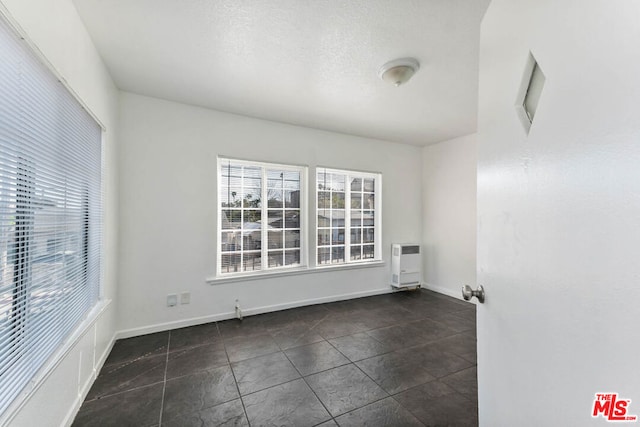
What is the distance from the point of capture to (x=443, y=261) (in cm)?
455

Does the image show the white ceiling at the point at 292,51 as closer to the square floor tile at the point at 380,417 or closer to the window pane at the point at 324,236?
the window pane at the point at 324,236

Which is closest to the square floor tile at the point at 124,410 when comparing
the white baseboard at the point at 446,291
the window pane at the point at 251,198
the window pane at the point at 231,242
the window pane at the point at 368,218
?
the window pane at the point at 231,242

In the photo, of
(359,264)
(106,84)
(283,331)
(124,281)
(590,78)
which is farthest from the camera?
(359,264)

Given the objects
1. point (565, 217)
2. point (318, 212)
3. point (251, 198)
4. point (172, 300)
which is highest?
point (251, 198)

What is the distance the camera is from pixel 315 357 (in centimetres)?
250

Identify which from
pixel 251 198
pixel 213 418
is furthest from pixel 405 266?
pixel 213 418

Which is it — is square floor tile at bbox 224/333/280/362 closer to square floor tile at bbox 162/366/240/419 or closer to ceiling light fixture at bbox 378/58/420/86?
square floor tile at bbox 162/366/240/419

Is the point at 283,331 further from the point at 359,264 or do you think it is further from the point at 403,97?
the point at 403,97

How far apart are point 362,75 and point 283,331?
2673mm

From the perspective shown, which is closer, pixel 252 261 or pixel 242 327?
pixel 242 327

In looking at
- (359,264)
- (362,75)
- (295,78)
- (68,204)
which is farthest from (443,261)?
(68,204)

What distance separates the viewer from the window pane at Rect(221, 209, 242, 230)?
342 cm

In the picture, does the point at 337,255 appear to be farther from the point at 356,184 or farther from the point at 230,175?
the point at 230,175

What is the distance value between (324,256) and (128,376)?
2583mm
